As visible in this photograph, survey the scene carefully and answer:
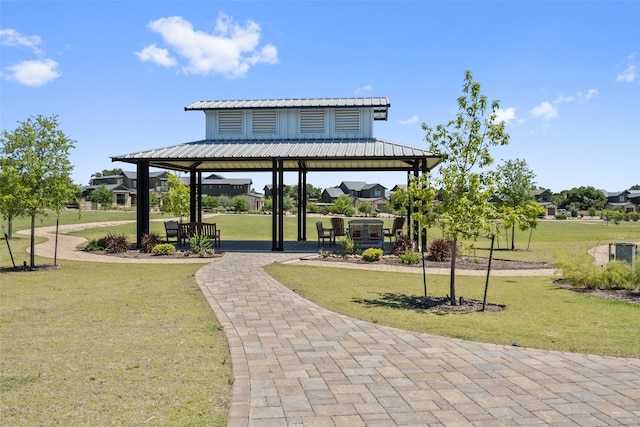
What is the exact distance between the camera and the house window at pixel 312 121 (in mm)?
20781

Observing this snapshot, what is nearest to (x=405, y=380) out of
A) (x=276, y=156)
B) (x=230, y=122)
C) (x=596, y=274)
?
(x=596, y=274)

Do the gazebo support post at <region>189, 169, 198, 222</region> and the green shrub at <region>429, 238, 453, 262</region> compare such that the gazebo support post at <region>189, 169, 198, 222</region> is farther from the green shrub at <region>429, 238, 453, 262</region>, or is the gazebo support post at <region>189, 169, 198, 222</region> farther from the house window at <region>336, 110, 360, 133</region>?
the green shrub at <region>429, 238, 453, 262</region>

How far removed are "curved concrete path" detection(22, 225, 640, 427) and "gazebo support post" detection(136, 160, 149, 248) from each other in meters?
12.0

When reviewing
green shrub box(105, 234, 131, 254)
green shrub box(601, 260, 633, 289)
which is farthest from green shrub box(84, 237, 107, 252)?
green shrub box(601, 260, 633, 289)

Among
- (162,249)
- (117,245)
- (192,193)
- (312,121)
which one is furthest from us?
(192,193)

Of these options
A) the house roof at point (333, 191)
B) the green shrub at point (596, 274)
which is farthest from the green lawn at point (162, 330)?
the house roof at point (333, 191)

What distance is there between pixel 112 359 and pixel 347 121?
16.9 meters

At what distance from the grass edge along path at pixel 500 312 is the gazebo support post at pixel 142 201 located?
25.5 ft

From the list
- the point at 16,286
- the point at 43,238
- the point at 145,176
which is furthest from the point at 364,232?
the point at 43,238

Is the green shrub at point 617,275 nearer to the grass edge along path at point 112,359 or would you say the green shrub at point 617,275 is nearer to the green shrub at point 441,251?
the green shrub at point 441,251

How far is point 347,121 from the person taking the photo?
2070 centimetres

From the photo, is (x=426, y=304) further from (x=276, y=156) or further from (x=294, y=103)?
(x=294, y=103)

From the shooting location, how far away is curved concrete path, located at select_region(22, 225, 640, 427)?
3.80 meters

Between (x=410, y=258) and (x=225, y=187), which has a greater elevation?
(x=225, y=187)
